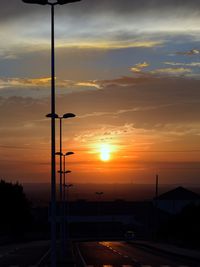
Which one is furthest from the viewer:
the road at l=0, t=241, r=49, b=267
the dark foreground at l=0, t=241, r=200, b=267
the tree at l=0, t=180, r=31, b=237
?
the tree at l=0, t=180, r=31, b=237

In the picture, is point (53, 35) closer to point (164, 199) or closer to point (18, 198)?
point (18, 198)

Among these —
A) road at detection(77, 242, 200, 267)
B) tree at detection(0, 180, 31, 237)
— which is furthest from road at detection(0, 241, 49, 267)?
tree at detection(0, 180, 31, 237)

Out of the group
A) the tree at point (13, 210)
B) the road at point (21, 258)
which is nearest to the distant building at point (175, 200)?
the tree at point (13, 210)

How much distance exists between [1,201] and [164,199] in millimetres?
54723

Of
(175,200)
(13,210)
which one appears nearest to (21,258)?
(13,210)

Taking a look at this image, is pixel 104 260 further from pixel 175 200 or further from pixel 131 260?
pixel 175 200

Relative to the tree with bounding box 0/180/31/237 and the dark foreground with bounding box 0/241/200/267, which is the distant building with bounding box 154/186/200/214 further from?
the dark foreground with bounding box 0/241/200/267

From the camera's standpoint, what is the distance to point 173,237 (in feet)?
254

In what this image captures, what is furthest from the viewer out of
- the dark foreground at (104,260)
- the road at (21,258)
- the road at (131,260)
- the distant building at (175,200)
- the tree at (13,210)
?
the distant building at (175,200)

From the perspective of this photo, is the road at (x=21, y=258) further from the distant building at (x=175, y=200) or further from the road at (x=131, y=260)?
the distant building at (x=175, y=200)

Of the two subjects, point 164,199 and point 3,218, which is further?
point 164,199

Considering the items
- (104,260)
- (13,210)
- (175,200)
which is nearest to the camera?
(104,260)

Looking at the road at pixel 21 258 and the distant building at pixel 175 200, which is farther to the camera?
the distant building at pixel 175 200

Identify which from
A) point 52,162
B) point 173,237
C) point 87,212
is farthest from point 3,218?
point 52,162
